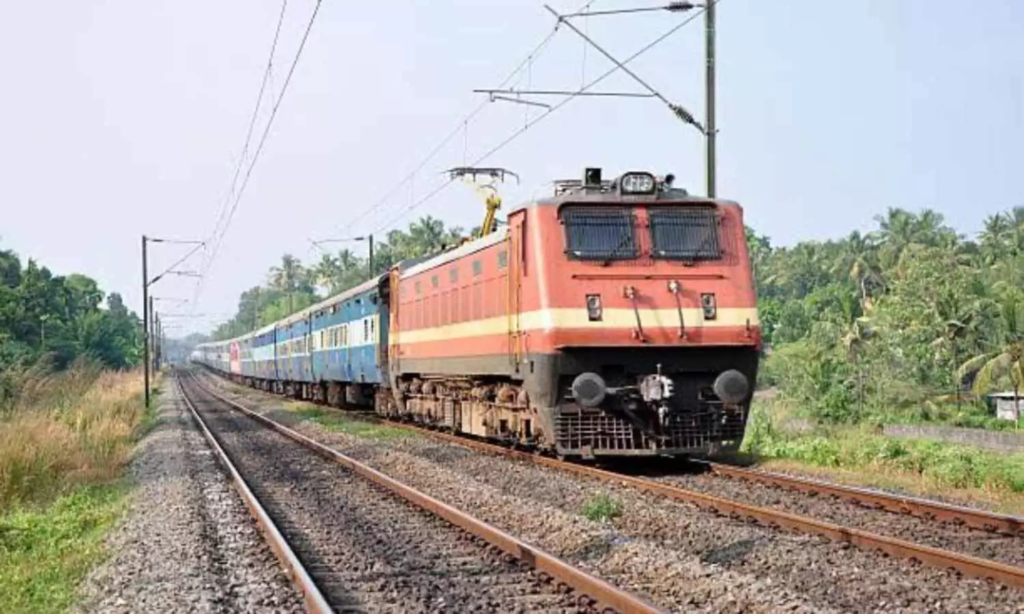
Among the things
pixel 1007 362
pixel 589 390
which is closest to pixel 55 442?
pixel 589 390

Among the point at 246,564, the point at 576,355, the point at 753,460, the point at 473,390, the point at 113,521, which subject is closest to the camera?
the point at 246,564

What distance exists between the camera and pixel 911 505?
1056 centimetres

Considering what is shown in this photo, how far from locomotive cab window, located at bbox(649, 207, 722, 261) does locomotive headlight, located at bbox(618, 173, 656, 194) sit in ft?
1.02

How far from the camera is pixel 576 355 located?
14.2 meters

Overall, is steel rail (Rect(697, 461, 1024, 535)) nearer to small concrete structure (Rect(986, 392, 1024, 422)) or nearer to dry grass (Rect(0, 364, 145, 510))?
dry grass (Rect(0, 364, 145, 510))

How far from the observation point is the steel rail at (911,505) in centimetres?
952

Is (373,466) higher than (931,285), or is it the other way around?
(931,285)

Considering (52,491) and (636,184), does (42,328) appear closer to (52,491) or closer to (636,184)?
(52,491)

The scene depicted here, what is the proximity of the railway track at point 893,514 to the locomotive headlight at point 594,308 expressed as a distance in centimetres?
194

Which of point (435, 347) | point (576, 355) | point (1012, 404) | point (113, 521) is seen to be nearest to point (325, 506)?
point (113, 521)

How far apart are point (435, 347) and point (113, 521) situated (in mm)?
8044

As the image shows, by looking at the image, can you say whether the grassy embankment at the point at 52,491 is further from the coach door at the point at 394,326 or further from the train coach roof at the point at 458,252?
the train coach roof at the point at 458,252

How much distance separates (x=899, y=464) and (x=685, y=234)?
4002 millimetres

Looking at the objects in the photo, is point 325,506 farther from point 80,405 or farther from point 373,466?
point 80,405
